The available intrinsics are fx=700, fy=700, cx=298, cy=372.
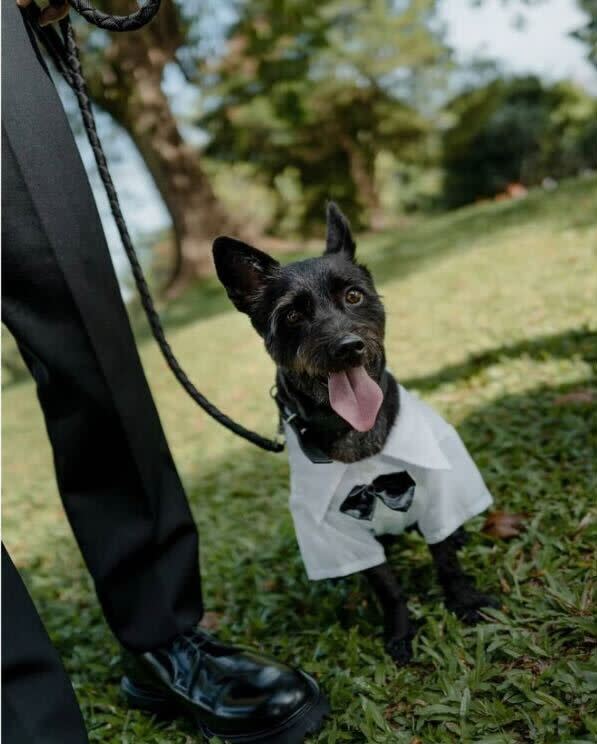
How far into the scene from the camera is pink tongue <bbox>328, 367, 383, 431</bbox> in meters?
2.27

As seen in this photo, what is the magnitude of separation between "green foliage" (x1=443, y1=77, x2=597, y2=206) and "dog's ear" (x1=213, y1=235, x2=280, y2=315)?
2584cm

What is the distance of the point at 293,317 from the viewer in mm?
2516

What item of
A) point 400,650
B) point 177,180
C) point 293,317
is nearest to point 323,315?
point 293,317

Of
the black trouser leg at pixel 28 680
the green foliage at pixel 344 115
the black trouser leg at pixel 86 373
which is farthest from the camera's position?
the green foliage at pixel 344 115

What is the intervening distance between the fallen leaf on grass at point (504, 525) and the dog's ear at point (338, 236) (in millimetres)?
1323

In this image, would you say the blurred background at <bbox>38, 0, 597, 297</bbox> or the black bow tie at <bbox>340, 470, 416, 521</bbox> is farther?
the blurred background at <bbox>38, 0, 597, 297</bbox>

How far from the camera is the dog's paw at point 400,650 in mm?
2459

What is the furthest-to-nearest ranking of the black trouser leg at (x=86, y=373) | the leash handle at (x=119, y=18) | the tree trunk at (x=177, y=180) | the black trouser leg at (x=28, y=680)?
the tree trunk at (x=177, y=180) < the leash handle at (x=119, y=18) < the black trouser leg at (x=86, y=373) < the black trouser leg at (x=28, y=680)

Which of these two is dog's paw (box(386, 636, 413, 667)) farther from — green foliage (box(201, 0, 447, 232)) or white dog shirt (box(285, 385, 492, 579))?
green foliage (box(201, 0, 447, 232))

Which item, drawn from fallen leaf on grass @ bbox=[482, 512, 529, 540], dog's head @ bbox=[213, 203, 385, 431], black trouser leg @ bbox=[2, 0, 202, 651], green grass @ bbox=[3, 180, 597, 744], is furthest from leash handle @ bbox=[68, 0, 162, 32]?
fallen leaf on grass @ bbox=[482, 512, 529, 540]

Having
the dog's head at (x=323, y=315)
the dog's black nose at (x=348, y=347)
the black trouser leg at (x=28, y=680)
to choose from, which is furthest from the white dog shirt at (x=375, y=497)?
the black trouser leg at (x=28, y=680)

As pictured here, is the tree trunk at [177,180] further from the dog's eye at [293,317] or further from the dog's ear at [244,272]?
the dog's eye at [293,317]

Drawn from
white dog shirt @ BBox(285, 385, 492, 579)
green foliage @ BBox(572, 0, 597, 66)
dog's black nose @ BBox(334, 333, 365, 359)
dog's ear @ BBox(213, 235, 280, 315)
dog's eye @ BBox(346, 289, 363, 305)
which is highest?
green foliage @ BBox(572, 0, 597, 66)

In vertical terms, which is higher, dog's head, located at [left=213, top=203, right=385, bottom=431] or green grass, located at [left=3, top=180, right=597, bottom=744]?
dog's head, located at [left=213, top=203, right=385, bottom=431]
